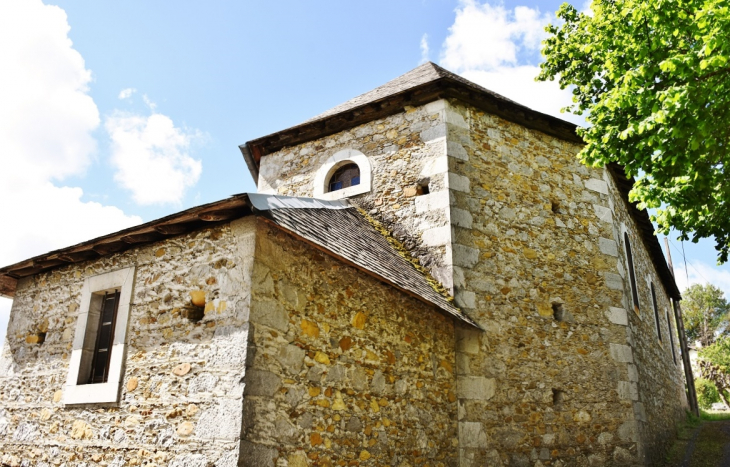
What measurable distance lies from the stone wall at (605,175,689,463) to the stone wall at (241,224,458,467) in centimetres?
345

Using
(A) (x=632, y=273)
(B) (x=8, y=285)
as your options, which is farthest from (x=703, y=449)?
(B) (x=8, y=285)

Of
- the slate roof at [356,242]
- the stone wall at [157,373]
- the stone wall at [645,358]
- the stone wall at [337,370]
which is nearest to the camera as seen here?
the stone wall at [157,373]

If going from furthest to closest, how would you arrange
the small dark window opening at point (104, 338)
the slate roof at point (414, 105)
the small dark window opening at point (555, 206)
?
the small dark window opening at point (555, 206) → the slate roof at point (414, 105) → the small dark window opening at point (104, 338)

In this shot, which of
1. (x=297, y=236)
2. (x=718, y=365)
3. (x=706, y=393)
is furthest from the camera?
(x=706, y=393)

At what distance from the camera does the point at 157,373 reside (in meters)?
5.23

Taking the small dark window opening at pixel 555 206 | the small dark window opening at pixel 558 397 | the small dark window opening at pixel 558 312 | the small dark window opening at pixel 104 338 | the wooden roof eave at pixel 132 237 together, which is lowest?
the small dark window opening at pixel 558 397

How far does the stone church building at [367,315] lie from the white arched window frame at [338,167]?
0.04 meters

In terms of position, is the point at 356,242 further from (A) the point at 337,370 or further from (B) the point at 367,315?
(A) the point at 337,370

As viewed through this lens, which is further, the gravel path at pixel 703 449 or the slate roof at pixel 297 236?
the gravel path at pixel 703 449

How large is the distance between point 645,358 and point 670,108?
6493 mm

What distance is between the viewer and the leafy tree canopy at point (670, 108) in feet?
18.0

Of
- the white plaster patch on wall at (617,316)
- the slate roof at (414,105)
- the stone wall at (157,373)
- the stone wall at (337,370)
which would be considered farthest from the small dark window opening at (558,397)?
the stone wall at (157,373)

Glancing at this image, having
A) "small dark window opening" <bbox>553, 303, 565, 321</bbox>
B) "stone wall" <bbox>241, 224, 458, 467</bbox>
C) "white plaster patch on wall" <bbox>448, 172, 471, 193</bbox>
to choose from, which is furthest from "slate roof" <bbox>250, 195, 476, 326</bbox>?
"small dark window opening" <bbox>553, 303, 565, 321</bbox>

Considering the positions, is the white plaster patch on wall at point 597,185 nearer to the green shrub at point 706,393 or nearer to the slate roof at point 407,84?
the slate roof at point 407,84
